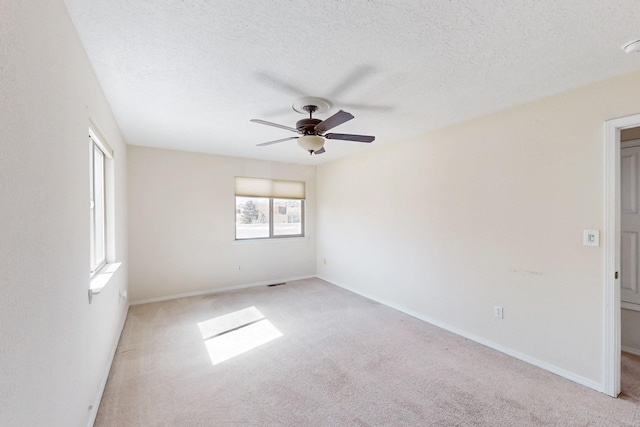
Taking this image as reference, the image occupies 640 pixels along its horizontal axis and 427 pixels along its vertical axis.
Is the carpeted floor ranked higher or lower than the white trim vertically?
lower

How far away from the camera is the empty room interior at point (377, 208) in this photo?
1270 millimetres

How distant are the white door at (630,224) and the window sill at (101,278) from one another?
480 cm

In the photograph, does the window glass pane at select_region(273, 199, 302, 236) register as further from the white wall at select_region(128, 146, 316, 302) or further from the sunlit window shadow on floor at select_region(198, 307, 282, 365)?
the sunlit window shadow on floor at select_region(198, 307, 282, 365)

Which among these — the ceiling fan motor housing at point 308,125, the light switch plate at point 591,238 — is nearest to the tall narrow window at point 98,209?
the ceiling fan motor housing at point 308,125

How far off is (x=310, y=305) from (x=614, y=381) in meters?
3.09

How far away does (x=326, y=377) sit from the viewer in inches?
90.5

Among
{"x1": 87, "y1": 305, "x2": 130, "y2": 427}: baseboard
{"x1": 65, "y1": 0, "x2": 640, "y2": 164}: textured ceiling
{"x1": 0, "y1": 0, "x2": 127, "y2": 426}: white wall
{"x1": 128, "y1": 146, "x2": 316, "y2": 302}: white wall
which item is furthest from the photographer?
{"x1": 128, "y1": 146, "x2": 316, "y2": 302}: white wall

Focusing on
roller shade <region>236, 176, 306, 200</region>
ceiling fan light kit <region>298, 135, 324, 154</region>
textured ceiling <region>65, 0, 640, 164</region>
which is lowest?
roller shade <region>236, 176, 306, 200</region>

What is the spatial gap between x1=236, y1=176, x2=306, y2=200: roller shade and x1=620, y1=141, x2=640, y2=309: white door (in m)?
4.55

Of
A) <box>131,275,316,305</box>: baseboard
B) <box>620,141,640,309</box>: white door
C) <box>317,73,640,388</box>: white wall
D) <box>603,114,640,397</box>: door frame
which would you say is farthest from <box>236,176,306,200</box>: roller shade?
<box>620,141,640,309</box>: white door

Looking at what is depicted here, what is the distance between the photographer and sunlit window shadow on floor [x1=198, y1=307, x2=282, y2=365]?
2750mm

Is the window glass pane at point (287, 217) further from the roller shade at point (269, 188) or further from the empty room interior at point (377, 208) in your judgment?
the empty room interior at point (377, 208)

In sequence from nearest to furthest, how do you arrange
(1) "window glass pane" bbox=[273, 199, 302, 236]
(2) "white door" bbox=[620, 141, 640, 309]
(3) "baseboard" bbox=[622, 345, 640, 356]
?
(3) "baseboard" bbox=[622, 345, 640, 356] → (2) "white door" bbox=[620, 141, 640, 309] → (1) "window glass pane" bbox=[273, 199, 302, 236]

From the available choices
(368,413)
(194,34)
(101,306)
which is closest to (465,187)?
(368,413)
